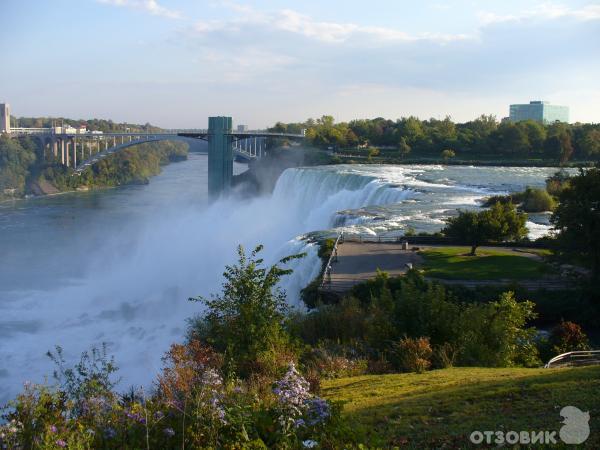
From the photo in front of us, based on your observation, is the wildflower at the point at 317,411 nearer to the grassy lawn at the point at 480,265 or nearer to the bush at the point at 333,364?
the bush at the point at 333,364

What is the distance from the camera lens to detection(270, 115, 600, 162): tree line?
52.4 meters

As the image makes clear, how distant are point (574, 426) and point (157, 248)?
27.4m

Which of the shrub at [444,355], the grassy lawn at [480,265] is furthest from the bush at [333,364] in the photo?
the grassy lawn at [480,265]

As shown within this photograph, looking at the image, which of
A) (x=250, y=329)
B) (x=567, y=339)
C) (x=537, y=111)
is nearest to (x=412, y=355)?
(x=250, y=329)

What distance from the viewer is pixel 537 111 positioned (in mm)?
111312

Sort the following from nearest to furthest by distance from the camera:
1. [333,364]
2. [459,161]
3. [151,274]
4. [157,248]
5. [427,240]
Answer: [333,364], [427,240], [151,274], [157,248], [459,161]

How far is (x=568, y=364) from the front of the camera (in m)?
9.16

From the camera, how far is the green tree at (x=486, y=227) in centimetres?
1836

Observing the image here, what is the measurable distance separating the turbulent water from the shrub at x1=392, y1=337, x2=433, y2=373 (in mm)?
7244

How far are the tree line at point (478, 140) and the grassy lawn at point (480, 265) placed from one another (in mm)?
35311

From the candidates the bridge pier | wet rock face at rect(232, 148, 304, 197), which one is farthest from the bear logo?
the bridge pier

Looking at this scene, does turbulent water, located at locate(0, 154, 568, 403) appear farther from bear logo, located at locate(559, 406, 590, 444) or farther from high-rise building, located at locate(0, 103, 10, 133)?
high-rise building, located at locate(0, 103, 10, 133)

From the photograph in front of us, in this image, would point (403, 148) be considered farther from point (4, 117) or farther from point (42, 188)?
point (4, 117)

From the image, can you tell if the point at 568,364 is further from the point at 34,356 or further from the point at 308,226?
the point at 308,226
